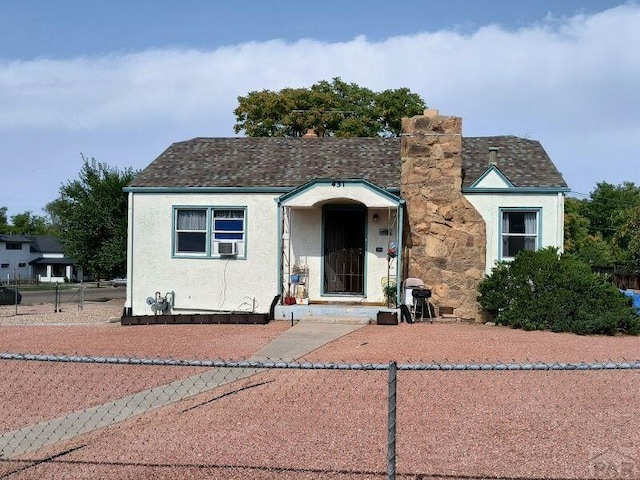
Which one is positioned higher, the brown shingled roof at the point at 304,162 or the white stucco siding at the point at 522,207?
the brown shingled roof at the point at 304,162

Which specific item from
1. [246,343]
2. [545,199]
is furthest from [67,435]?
[545,199]

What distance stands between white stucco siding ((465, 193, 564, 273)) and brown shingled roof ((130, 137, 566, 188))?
390 mm

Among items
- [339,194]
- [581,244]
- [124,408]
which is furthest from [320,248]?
[581,244]

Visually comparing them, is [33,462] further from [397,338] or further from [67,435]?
[397,338]

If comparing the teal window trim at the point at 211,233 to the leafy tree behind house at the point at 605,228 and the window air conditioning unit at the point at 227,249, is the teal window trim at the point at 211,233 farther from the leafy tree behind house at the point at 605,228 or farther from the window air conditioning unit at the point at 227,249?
the leafy tree behind house at the point at 605,228

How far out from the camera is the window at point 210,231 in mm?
17641

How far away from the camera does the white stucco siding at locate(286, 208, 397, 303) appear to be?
56.2ft

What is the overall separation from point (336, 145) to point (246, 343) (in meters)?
9.31

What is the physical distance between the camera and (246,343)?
12445 mm

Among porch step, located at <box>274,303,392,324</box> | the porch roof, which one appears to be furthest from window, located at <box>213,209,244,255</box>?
porch step, located at <box>274,303,392,324</box>

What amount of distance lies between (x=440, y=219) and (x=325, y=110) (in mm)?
19495

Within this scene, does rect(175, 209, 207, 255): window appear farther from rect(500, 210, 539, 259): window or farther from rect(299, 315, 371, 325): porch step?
rect(500, 210, 539, 259): window

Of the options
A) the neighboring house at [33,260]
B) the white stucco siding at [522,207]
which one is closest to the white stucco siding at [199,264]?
the white stucco siding at [522,207]

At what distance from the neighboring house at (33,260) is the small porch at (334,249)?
62.3 meters
